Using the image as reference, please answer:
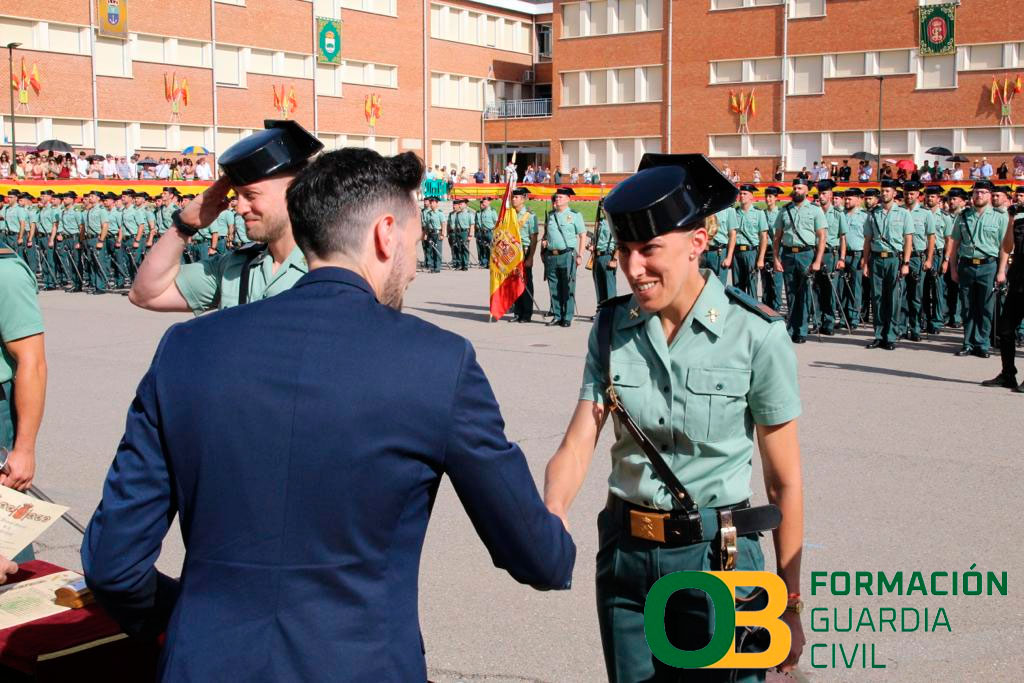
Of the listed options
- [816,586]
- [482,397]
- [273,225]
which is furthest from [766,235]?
[482,397]

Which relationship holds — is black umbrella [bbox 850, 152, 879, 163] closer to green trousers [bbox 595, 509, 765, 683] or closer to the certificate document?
green trousers [bbox 595, 509, 765, 683]

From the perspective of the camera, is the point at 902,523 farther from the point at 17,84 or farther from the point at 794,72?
the point at 794,72

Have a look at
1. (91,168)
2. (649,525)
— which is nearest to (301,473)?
(649,525)

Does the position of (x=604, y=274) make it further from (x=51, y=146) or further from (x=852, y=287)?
(x=51, y=146)

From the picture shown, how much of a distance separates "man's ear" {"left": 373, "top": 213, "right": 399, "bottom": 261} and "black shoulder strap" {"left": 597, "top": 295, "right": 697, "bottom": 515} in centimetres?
106

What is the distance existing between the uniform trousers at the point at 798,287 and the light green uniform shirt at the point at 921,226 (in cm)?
139

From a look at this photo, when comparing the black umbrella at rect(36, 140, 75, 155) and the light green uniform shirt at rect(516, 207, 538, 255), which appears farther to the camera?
the black umbrella at rect(36, 140, 75, 155)

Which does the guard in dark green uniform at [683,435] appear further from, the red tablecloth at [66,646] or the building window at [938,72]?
the building window at [938,72]

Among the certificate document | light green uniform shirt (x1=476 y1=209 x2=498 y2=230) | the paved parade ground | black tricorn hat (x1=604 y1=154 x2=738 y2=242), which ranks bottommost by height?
the paved parade ground

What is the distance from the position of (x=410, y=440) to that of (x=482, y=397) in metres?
0.16

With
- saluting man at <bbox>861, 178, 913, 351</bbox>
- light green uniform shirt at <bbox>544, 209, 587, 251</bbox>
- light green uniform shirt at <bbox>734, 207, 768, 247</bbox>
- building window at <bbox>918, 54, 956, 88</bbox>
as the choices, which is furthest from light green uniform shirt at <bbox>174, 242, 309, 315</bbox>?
building window at <bbox>918, 54, 956, 88</bbox>

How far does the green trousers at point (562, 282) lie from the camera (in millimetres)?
17547

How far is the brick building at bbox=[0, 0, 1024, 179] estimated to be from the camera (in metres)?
47.2

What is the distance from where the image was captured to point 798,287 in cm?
1584
